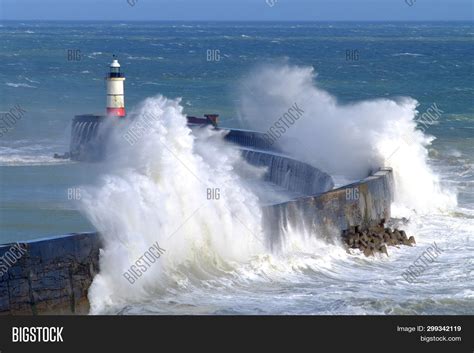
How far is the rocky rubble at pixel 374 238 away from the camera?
17.8 m

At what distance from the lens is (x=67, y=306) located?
43.8 ft

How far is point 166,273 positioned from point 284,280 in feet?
5.02

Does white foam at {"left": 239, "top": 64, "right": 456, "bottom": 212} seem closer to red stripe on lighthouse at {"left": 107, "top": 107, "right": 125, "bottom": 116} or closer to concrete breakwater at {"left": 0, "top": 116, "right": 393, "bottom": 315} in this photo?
concrete breakwater at {"left": 0, "top": 116, "right": 393, "bottom": 315}

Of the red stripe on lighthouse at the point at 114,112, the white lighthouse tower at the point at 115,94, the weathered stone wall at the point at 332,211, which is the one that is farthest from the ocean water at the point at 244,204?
the white lighthouse tower at the point at 115,94

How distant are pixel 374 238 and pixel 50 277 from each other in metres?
6.38

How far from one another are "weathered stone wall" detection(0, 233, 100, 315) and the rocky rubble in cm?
504

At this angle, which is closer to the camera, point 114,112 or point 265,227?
point 265,227

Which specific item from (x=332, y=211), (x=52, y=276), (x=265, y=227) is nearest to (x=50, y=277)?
(x=52, y=276)

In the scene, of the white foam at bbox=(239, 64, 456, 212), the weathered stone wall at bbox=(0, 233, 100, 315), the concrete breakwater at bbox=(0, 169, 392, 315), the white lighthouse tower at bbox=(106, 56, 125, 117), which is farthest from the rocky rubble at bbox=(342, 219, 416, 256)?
the white lighthouse tower at bbox=(106, 56, 125, 117)

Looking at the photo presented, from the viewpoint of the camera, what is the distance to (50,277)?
43.5 ft

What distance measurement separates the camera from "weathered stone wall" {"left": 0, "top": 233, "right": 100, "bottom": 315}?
12.8 meters

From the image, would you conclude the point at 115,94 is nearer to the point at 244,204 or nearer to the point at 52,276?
the point at 244,204

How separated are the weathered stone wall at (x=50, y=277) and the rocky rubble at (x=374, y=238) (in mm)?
5038
